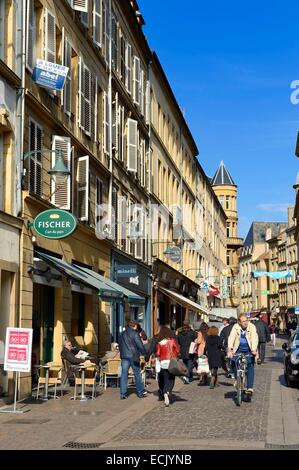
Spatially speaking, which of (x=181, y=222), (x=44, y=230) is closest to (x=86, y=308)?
(x=44, y=230)

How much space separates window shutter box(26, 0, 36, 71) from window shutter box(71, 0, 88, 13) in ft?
11.7

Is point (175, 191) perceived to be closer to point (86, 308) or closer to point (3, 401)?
point (86, 308)

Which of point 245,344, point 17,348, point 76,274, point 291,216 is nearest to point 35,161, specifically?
point 76,274

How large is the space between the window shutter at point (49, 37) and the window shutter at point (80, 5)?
2.59 meters

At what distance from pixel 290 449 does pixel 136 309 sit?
78.7ft

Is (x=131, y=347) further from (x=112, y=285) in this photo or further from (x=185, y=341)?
(x=112, y=285)

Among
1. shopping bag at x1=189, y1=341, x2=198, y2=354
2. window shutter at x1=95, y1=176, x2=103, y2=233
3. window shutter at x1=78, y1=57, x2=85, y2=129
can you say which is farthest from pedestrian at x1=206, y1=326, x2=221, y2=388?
window shutter at x1=78, y1=57, x2=85, y2=129

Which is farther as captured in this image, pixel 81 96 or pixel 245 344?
pixel 81 96

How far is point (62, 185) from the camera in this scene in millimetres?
19672

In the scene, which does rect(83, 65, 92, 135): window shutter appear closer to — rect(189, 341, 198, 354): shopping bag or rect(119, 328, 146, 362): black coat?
rect(189, 341, 198, 354): shopping bag

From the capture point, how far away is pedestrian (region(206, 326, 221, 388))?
19.6 m

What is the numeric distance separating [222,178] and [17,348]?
4153 inches

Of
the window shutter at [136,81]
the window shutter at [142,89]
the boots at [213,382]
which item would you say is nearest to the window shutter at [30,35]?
the boots at [213,382]

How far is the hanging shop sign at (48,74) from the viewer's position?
1727 centimetres
